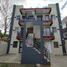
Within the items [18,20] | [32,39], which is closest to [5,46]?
[18,20]

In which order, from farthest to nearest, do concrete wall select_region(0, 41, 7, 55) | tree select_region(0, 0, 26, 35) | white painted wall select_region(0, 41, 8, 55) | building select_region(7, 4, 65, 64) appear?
tree select_region(0, 0, 26, 35) → building select_region(7, 4, 65, 64) → concrete wall select_region(0, 41, 7, 55) → white painted wall select_region(0, 41, 8, 55)

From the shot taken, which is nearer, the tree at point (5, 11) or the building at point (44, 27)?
the building at point (44, 27)

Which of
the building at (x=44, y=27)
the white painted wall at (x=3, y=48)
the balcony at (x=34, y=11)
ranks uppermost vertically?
the balcony at (x=34, y=11)

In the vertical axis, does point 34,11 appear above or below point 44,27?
above

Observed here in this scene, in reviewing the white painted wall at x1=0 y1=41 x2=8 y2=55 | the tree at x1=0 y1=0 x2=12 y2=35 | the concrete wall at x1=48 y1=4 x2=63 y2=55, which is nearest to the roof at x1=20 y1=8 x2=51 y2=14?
the concrete wall at x1=48 y1=4 x2=63 y2=55

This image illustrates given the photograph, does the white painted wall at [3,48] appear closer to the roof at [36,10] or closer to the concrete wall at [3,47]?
the concrete wall at [3,47]

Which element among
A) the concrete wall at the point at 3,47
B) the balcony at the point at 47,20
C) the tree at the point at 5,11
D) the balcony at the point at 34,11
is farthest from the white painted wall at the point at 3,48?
the balcony at the point at 47,20

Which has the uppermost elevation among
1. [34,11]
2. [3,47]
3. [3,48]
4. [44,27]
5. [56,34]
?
[34,11]

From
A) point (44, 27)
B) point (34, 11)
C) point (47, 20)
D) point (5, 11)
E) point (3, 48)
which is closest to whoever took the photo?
point (3, 48)

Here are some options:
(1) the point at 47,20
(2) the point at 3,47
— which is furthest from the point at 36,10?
(2) the point at 3,47

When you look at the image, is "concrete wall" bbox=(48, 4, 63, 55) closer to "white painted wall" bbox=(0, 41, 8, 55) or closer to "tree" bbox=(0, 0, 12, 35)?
"white painted wall" bbox=(0, 41, 8, 55)

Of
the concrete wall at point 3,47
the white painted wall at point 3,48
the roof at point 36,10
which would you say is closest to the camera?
the white painted wall at point 3,48

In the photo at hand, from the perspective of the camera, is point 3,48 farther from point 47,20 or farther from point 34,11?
point 47,20

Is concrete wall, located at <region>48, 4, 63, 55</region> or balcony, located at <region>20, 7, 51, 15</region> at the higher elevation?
balcony, located at <region>20, 7, 51, 15</region>
